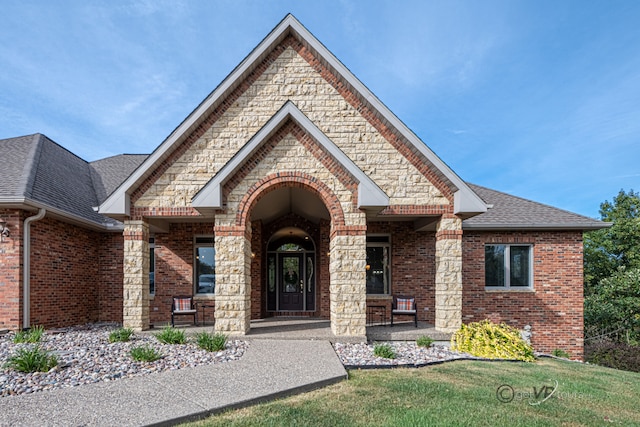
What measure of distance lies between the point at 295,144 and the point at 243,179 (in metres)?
1.56

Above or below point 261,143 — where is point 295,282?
below

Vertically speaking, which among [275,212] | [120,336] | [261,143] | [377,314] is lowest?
[377,314]

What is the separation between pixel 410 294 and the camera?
39.4 feet

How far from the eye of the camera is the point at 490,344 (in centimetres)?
803

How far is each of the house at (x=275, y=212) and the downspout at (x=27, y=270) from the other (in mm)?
33

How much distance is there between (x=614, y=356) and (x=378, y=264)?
369 inches

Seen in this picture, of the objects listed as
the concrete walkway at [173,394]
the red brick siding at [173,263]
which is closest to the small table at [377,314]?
the concrete walkway at [173,394]

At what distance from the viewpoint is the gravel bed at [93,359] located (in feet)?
17.9

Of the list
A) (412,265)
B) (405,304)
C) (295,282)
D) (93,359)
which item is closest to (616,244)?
(412,265)

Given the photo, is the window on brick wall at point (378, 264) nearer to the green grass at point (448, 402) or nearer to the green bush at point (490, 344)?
the green bush at point (490, 344)

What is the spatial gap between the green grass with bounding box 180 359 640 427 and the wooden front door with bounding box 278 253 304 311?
300 inches

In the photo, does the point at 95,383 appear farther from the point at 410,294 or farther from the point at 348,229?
the point at 410,294
